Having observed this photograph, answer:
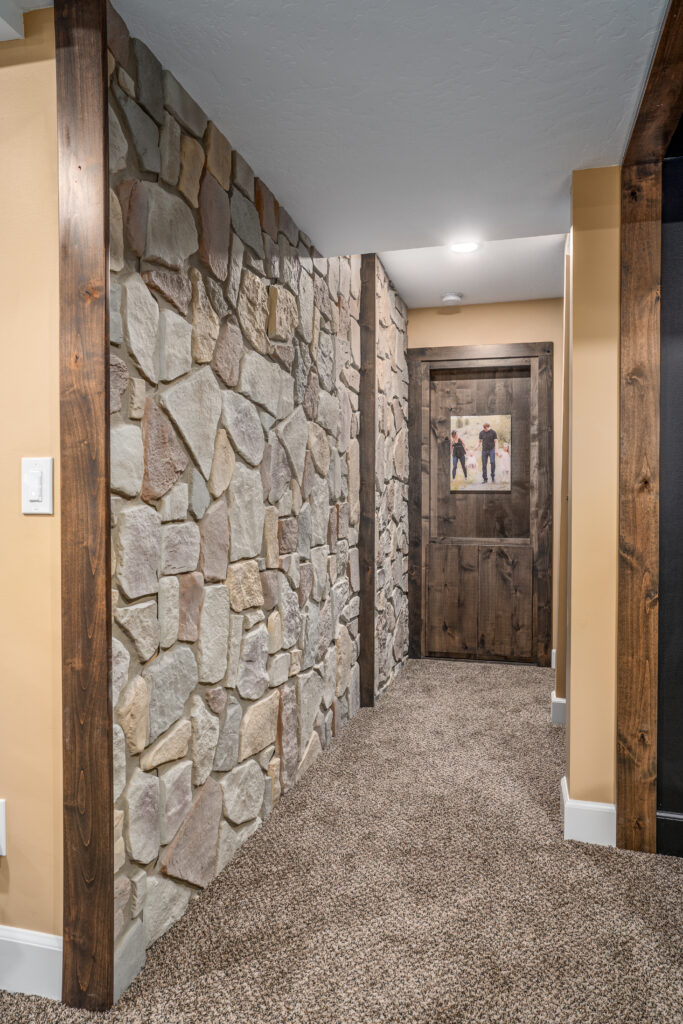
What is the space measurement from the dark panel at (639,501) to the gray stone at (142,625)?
1409mm

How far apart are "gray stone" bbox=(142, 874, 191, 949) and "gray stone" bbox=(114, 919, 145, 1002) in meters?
0.04

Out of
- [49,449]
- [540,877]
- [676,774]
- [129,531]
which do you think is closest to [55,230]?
[49,449]

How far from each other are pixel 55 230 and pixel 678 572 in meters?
1.93

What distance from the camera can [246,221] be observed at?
2078 mm

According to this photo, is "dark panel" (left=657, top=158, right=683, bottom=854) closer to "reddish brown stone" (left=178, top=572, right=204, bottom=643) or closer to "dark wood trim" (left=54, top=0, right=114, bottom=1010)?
"reddish brown stone" (left=178, top=572, right=204, bottom=643)

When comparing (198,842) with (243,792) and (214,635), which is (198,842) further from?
(214,635)

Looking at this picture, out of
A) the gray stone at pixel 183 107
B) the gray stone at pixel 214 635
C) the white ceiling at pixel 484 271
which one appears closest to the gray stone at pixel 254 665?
the gray stone at pixel 214 635

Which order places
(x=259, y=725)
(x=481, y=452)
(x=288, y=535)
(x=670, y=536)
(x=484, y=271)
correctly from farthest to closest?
(x=481, y=452) → (x=484, y=271) → (x=288, y=535) → (x=259, y=725) → (x=670, y=536)

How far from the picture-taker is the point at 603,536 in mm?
2105

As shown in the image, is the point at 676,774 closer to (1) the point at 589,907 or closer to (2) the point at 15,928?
(1) the point at 589,907

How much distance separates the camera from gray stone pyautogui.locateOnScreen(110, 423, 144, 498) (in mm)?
1413

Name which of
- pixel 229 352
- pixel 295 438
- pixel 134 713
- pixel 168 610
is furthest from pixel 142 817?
pixel 295 438

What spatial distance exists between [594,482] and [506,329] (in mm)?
2554

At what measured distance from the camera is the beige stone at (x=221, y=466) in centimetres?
188
